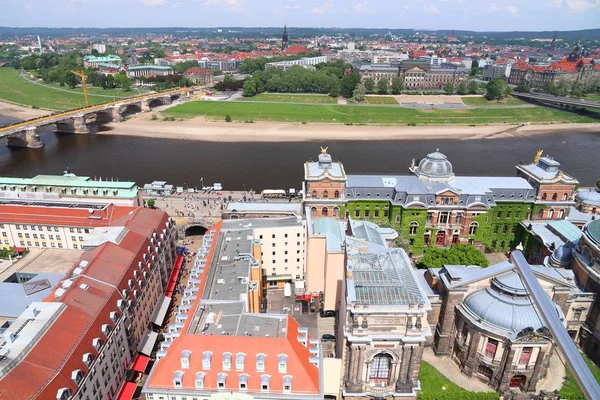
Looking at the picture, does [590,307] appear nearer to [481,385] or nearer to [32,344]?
[481,385]

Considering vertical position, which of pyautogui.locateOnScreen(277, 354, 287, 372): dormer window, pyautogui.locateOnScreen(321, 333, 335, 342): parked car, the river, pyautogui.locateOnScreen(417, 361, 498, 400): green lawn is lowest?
the river

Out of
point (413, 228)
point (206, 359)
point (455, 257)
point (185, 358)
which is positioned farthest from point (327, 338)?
point (413, 228)

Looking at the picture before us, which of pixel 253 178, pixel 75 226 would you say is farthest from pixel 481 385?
pixel 253 178

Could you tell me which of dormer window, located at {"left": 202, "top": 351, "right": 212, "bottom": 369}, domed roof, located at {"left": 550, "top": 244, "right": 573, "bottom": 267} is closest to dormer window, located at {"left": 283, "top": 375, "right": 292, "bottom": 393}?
dormer window, located at {"left": 202, "top": 351, "right": 212, "bottom": 369}

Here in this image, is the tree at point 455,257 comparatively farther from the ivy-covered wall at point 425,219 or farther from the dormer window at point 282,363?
the dormer window at point 282,363

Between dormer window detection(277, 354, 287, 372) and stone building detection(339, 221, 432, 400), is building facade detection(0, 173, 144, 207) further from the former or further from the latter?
dormer window detection(277, 354, 287, 372)
